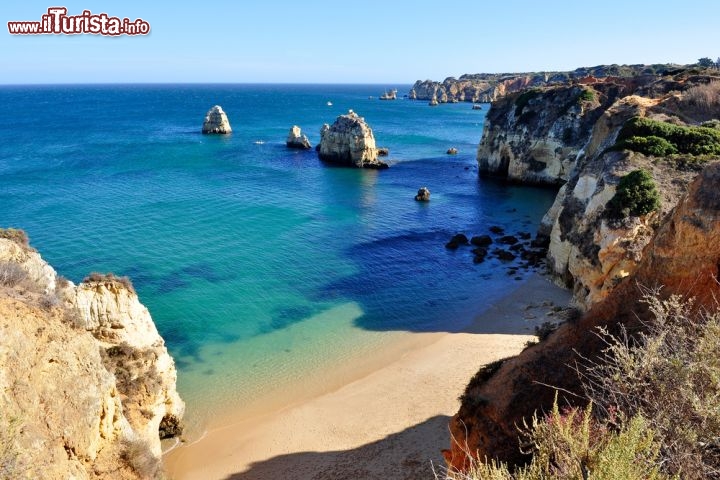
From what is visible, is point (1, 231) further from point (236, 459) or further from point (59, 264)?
point (59, 264)

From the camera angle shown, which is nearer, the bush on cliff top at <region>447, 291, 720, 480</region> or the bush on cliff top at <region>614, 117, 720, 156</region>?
the bush on cliff top at <region>447, 291, 720, 480</region>

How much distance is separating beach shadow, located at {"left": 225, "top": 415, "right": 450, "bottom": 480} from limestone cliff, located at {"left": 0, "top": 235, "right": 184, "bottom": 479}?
4.07 m

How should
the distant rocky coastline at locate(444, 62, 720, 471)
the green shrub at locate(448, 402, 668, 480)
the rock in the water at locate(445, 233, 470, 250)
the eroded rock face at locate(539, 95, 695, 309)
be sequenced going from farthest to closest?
the rock in the water at locate(445, 233, 470, 250), the eroded rock face at locate(539, 95, 695, 309), the distant rocky coastline at locate(444, 62, 720, 471), the green shrub at locate(448, 402, 668, 480)

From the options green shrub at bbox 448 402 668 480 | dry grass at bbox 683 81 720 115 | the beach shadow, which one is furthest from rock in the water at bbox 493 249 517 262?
green shrub at bbox 448 402 668 480

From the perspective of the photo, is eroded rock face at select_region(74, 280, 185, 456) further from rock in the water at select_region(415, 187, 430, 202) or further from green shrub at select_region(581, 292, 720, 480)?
rock in the water at select_region(415, 187, 430, 202)

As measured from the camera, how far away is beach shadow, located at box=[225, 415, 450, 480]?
1662 cm

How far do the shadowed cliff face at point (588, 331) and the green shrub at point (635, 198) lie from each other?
28.1 feet

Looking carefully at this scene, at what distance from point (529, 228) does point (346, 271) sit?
18.1m

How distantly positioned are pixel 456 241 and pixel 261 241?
15357mm

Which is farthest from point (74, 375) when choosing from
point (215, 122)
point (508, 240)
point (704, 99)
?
point (215, 122)

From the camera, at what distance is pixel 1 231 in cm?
1573

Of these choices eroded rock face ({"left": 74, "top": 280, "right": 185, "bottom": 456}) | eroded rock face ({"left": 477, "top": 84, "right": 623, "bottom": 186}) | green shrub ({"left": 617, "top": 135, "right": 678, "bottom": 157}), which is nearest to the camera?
eroded rock face ({"left": 74, "top": 280, "right": 185, "bottom": 456})

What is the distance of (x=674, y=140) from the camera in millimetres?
26781

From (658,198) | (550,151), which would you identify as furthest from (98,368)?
(550,151)
